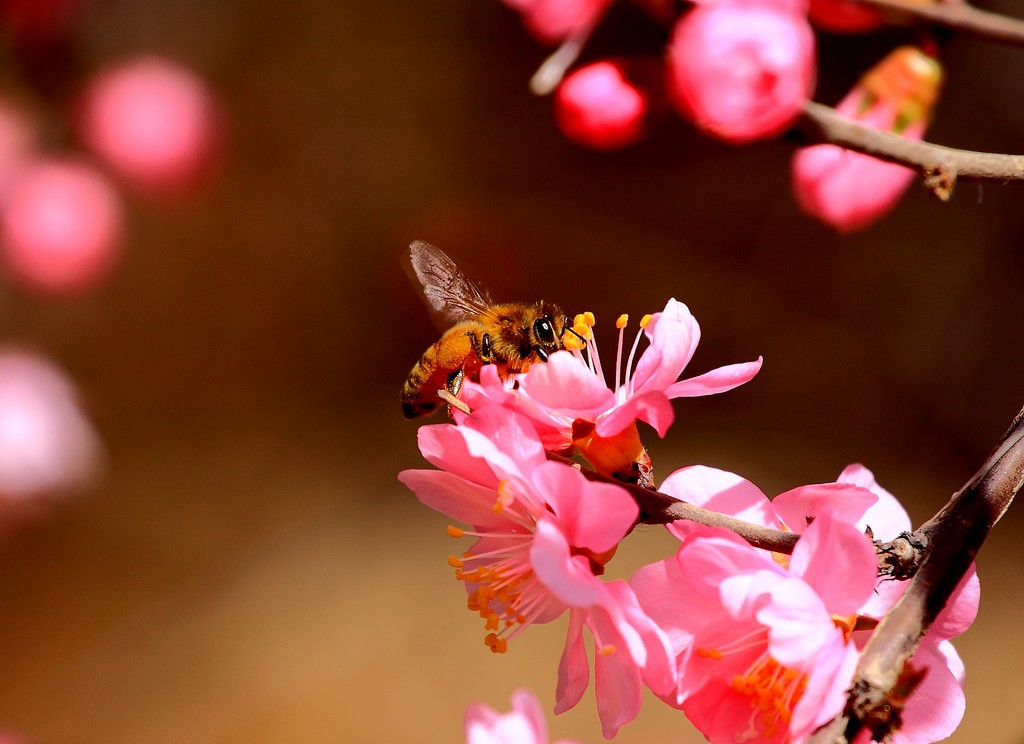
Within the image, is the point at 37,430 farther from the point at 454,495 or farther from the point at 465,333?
the point at 454,495

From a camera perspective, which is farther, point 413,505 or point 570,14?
point 413,505

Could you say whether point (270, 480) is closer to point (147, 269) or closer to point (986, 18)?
point (147, 269)

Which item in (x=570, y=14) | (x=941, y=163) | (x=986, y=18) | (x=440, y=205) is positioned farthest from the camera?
(x=440, y=205)

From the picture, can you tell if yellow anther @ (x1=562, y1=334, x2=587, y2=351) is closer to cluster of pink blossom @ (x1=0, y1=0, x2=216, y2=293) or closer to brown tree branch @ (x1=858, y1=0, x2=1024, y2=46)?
brown tree branch @ (x1=858, y1=0, x2=1024, y2=46)

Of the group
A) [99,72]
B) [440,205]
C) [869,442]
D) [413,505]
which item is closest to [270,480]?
[413,505]

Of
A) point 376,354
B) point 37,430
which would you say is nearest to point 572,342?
point 37,430

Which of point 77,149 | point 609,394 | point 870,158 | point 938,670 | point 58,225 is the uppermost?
point 77,149
